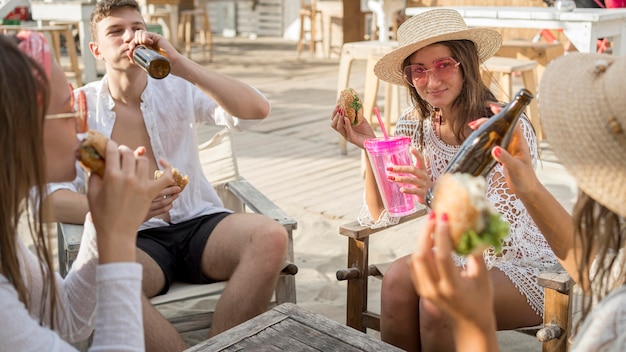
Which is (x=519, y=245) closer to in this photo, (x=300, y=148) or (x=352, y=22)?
(x=300, y=148)

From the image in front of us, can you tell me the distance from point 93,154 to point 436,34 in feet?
4.92

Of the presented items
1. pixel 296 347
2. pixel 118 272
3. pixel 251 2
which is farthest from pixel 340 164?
pixel 251 2

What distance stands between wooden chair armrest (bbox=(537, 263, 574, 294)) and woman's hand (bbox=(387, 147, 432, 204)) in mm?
445

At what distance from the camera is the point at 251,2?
52.2 feet

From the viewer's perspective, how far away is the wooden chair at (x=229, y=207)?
8.96 ft

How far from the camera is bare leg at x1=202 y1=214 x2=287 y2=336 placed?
105 inches

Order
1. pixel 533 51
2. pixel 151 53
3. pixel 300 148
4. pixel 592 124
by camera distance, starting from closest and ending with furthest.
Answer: pixel 592 124
pixel 151 53
pixel 300 148
pixel 533 51

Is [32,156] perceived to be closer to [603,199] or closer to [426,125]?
[603,199]

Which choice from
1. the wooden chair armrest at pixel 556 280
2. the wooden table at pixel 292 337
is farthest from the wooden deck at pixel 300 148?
the wooden table at pixel 292 337

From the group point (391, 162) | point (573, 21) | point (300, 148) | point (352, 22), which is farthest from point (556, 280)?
point (352, 22)

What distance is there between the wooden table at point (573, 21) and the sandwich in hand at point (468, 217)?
4.07 meters

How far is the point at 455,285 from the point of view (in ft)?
4.16

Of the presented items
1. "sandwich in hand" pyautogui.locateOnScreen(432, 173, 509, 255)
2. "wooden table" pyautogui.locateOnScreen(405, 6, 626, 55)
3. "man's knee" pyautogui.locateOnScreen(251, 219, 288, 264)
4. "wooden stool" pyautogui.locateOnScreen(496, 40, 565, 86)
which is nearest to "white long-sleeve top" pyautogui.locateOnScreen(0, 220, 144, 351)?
"sandwich in hand" pyautogui.locateOnScreen(432, 173, 509, 255)

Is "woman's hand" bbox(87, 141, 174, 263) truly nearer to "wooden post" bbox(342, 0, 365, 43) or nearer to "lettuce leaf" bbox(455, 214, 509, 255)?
"lettuce leaf" bbox(455, 214, 509, 255)
